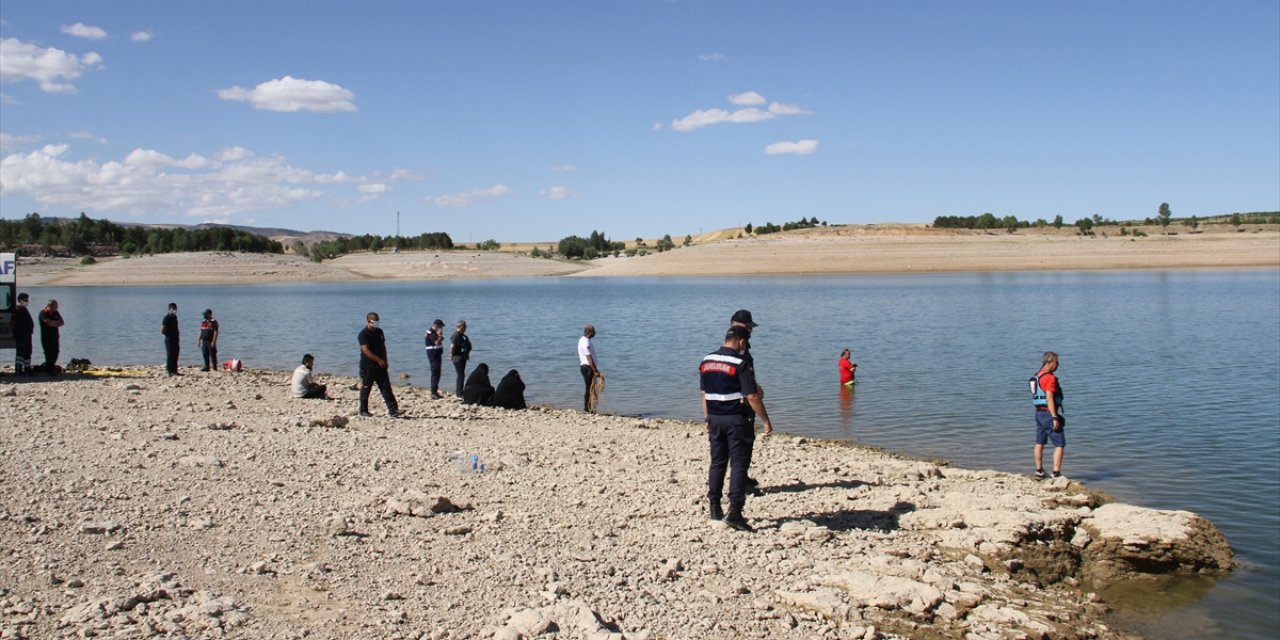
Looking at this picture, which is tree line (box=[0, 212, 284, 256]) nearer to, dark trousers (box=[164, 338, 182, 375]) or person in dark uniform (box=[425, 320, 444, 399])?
dark trousers (box=[164, 338, 182, 375])

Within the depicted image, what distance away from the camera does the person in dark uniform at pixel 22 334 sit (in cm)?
1850

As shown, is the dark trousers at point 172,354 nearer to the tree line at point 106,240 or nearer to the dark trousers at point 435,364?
the dark trousers at point 435,364

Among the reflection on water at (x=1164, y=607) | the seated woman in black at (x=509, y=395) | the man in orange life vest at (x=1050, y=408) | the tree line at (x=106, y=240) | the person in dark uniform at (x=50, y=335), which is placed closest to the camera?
the reflection on water at (x=1164, y=607)

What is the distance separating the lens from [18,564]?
653 cm

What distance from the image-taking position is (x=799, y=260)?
10819cm

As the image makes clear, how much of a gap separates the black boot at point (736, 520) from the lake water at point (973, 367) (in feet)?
9.93

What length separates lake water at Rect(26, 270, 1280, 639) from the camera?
38.0 ft

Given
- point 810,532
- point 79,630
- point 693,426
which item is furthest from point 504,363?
point 79,630

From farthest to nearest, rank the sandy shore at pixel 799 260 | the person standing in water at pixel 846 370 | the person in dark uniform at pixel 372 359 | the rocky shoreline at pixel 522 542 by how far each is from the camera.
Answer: the sandy shore at pixel 799 260, the person standing in water at pixel 846 370, the person in dark uniform at pixel 372 359, the rocky shoreline at pixel 522 542

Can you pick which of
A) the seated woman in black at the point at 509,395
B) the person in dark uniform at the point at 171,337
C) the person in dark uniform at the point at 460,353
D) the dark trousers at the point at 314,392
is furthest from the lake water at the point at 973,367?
the person in dark uniform at the point at 171,337

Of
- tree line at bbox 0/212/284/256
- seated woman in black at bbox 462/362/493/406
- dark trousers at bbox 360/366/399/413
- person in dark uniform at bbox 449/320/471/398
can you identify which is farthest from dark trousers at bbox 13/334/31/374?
tree line at bbox 0/212/284/256

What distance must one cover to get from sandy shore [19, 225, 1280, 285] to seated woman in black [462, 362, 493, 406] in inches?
3523

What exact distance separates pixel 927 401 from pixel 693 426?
5505mm

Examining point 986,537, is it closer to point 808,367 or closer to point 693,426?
point 693,426
